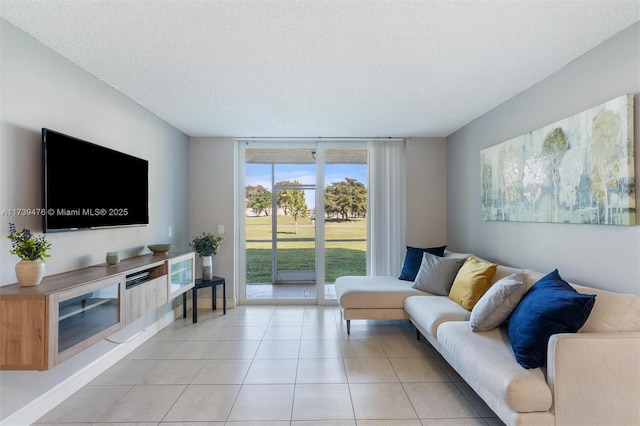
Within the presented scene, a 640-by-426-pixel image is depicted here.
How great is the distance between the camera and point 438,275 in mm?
3660

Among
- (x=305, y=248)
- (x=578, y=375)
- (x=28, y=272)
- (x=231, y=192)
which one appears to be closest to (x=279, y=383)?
(x=28, y=272)

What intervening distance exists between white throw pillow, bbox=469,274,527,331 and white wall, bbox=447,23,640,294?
49cm

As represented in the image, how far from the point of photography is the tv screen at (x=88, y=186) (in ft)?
7.23

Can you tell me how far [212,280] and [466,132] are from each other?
12.7 ft

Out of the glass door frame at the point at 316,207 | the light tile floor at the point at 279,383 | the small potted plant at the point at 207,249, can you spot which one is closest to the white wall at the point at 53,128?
the light tile floor at the point at 279,383

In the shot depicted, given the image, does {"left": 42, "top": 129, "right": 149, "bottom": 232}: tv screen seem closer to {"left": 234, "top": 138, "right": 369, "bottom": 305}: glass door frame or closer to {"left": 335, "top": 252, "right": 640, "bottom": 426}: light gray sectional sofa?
{"left": 234, "top": 138, "right": 369, "bottom": 305}: glass door frame

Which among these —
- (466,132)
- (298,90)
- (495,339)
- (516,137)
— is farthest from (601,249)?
(298,90)

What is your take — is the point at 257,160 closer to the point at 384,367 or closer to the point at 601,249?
the point at 384,367

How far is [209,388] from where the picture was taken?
8.30ft

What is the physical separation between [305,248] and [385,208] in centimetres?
140

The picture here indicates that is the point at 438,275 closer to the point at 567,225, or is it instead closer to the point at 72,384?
the point at 567,225

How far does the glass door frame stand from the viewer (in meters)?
4.89

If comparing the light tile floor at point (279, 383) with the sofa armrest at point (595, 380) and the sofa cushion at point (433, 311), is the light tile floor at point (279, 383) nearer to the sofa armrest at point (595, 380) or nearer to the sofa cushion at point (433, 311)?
the sofa cushion at point (433, 311)

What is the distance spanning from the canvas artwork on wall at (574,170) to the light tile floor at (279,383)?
5.15 feet
